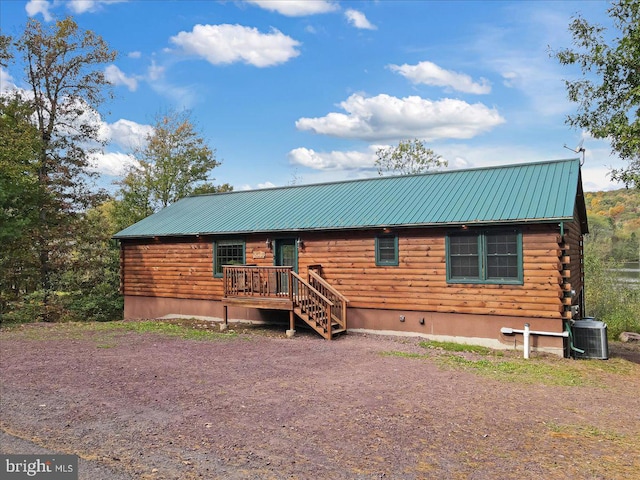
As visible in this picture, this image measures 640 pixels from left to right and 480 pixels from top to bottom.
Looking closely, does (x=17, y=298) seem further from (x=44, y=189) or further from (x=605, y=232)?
(x=605, y=232)

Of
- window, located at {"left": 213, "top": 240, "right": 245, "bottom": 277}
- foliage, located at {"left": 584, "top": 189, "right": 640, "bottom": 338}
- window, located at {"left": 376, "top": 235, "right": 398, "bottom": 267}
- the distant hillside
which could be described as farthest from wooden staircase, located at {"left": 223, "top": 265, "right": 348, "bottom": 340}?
the distant hillside

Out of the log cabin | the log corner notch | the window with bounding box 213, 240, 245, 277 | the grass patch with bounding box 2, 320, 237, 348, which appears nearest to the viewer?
the log corner notch

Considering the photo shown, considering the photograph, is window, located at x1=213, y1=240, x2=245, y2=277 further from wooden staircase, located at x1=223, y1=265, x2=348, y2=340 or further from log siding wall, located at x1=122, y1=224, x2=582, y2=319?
wooden staircase, located at x1=223, y1=265, x2=348, y2=340

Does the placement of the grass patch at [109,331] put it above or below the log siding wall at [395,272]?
below

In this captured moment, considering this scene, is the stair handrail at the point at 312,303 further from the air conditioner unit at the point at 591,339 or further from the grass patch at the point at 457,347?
the air conditioner unit at the point at 591,339

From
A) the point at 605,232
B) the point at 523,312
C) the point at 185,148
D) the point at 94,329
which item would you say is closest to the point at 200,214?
the point at 94,329

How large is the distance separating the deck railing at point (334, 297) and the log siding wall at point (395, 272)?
12.6 inches

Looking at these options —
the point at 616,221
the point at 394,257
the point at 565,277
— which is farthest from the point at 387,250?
the point at 616,221

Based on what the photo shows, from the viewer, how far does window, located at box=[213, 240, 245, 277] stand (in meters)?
16.0

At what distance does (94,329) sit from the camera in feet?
49.1

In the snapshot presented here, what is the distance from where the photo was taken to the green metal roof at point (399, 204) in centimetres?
1194

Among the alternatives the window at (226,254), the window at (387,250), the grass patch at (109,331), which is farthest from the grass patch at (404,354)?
the window at (226,254)

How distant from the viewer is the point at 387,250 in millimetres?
13477

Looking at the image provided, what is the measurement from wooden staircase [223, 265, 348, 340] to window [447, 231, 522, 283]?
Answer: 10.9 feet
